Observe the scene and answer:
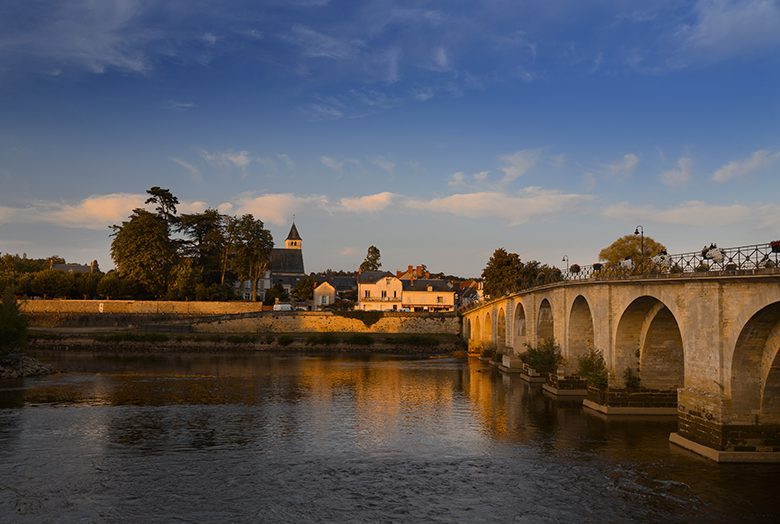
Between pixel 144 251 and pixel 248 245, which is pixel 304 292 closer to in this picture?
pixel 248 245

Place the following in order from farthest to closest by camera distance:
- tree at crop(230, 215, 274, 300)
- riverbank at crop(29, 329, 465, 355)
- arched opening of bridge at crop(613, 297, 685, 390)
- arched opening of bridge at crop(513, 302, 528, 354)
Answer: tree at crop(230, 215, 274, 300)
riverbank at crop(29, 329, 465, 355)
arched opening of bridge at crop(513, 302, 528, 354)
arched opening of bridge at crop(613, 297, 685, 390)

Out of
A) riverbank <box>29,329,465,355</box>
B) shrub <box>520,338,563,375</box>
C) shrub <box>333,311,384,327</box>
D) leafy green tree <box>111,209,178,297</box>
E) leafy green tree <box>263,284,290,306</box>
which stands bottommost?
riverbank <box>29,329,465,355</box>

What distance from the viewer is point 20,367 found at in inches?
1884

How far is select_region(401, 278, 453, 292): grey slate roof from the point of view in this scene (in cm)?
11394

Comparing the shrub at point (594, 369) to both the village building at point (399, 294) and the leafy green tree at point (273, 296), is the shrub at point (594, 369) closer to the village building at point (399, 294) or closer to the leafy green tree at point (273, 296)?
the leafy green tree at point (273, 296)

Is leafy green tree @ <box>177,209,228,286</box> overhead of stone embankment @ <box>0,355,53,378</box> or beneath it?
overhead

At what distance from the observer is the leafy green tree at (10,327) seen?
156 feet

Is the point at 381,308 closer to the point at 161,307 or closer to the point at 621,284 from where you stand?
the point at 161,307

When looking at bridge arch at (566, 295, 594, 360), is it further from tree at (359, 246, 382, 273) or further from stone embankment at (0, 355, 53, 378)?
tree at (359, 246, 382, 273)

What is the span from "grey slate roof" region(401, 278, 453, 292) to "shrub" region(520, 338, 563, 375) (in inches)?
2606

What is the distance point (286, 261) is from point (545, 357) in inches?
3883

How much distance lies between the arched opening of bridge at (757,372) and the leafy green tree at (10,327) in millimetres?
49039

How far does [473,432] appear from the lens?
2756 centimetres

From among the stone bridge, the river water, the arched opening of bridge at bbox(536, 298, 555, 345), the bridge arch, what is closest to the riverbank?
the arched opening of bridge at bbox(536, 298, 555, 345)
